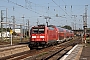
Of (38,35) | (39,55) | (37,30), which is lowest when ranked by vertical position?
(39,55)

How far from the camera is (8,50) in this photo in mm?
24688

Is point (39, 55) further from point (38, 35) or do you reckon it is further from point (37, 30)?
point (37, 30)

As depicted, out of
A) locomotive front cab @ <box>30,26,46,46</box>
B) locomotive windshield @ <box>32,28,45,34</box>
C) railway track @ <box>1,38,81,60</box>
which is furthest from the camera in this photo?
locomotive windshield @ <box>32,28,45,34</box>

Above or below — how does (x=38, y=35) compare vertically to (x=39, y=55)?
above

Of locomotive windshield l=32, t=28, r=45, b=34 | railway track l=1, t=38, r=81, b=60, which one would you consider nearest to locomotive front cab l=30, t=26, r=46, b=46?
locomotive windshield l=32, t=28, r=45, b=34

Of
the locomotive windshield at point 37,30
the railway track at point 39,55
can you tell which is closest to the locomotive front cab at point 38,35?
the locomotive windshield at point 37,30

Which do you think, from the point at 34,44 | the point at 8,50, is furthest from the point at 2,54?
the point at 34,44

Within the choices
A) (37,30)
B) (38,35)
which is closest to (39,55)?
(38,35)

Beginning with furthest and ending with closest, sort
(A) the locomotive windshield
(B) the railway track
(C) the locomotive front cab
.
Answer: (A) the locomotive windshield → (C) the locomotive front cab → (B) the railway track

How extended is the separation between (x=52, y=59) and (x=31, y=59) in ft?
6.02

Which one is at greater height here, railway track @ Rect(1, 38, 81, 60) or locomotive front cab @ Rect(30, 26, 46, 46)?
locomotive front cab @ Rect(30, 26, 46, 46)

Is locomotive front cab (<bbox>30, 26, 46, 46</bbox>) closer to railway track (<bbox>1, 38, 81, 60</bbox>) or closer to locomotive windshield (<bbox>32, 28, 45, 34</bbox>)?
locomotive windshield (<bbox>32, 28, 45, 34</bbox>)

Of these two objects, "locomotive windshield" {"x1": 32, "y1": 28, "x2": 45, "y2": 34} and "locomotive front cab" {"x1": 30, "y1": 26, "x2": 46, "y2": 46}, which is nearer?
"locomotive front cab" {"x1": 30, "y1": 26, "x2": 46, "y2": 46}

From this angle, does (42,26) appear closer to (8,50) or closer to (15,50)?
(15,50)
